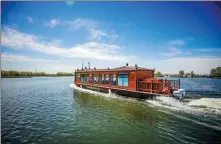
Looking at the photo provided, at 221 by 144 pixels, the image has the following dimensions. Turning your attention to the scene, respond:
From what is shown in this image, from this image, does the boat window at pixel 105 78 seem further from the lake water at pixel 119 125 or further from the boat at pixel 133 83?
the lake water at pixel 119 125

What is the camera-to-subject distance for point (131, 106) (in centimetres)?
918

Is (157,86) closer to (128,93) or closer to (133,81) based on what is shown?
(133,81)

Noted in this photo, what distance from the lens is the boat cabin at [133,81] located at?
33.8 feet

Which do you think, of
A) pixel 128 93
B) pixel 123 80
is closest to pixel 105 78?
pixel 123 80

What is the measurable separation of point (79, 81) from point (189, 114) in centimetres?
1337

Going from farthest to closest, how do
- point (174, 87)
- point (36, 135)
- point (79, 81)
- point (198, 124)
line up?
1. point (79, 81)
2. point (174, 87)
3. point (198, 124)
4. point (36, 135)

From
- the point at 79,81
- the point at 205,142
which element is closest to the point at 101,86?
the point at 79,81

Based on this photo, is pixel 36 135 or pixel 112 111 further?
pixel 112 111

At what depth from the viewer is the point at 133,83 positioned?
1144 centimetres

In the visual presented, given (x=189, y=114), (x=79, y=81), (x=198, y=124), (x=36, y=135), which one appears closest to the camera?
(x=36, y=135)

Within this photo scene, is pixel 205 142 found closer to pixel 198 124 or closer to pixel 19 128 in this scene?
pixel 198 124

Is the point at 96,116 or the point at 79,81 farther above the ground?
the point at 79,81

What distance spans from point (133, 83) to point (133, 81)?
0.15m

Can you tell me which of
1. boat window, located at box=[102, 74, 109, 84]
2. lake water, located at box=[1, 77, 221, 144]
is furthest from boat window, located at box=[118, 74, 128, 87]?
lake water, located at box=[1, 77, 221, 144]
